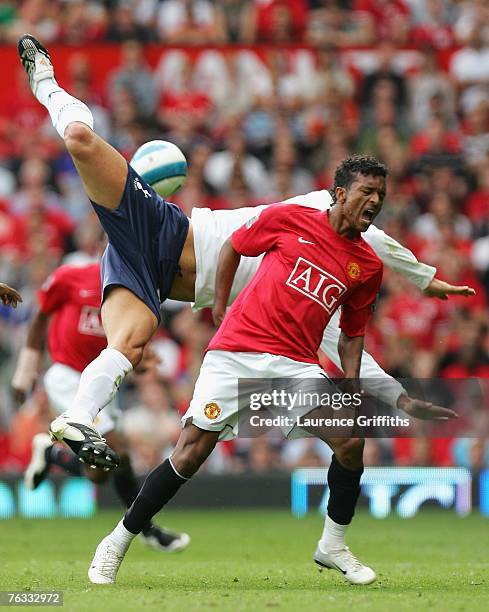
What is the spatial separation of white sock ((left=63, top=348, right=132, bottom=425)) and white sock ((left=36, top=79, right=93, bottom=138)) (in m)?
1.39

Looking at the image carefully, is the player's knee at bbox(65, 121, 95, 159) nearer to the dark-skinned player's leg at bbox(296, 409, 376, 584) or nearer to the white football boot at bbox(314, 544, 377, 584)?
the dark-skinned player's leg at bbox(296, 409, 376, 584)

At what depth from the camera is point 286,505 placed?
1428 cm

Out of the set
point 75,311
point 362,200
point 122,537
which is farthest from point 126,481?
point 362,200

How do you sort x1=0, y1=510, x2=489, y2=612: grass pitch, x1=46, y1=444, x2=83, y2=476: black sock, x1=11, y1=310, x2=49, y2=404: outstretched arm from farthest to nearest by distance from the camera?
Result: x1=11, y1=310, x2=49, y2=404: outstretched arm < x1=46, y1=444, x2=83, y2=476: black sock < x1=0, y1=510, x2=489, y2=612: grass pitch

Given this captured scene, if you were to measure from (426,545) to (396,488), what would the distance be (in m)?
3.15

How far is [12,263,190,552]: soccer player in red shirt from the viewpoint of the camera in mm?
10383

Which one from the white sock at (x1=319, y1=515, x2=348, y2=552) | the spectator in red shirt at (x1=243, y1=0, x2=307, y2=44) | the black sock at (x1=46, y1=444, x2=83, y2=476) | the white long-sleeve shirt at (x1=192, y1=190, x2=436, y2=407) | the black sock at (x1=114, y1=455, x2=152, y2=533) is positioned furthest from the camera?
the spectator in red shirt at (x1=243, y1=0, x2=307, y2=44)

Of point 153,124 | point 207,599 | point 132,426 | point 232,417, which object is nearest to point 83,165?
point 232,417

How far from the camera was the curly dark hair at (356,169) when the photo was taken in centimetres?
757

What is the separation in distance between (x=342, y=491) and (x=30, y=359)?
391cm

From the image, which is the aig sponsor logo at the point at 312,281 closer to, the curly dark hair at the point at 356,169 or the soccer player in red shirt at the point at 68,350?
the curly dark hair at the point at 356,169

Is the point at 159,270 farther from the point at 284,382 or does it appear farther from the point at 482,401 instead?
the point at 482,401

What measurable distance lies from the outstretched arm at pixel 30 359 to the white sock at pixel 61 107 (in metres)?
2.85

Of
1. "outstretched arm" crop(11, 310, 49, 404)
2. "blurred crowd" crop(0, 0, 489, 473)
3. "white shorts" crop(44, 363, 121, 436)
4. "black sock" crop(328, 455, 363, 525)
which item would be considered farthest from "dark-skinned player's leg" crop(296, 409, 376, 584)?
"blurred crowd" crop(0, 0, 489, 473)
